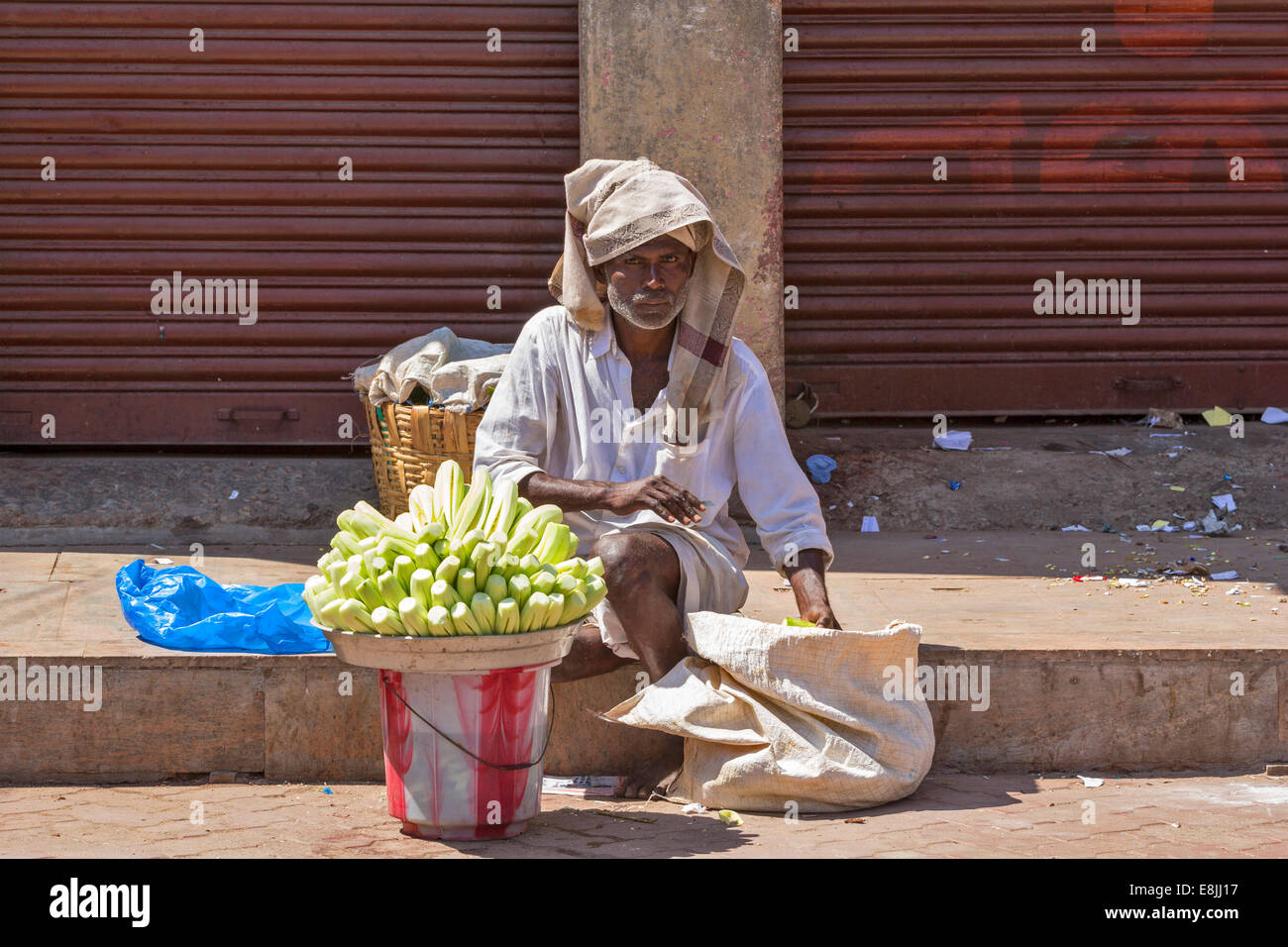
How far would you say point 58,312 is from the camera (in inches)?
262

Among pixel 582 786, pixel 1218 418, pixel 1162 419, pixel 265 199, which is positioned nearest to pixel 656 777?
pixel 582 786

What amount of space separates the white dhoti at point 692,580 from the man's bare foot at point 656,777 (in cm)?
29

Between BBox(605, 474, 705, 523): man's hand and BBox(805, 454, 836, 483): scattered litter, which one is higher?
BBox(605, 474, 705, 523): man's hand

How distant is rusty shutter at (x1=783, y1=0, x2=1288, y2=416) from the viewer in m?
6.79

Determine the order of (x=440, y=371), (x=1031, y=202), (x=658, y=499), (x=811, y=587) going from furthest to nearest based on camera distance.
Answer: (x=1031, y=202)
(x=440, y=371)
(x=811, y=587)
(x=658, y=499)

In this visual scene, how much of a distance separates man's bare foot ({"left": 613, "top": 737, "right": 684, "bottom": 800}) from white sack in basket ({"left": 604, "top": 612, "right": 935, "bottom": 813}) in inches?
6.1

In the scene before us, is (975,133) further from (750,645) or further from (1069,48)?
(750,645)

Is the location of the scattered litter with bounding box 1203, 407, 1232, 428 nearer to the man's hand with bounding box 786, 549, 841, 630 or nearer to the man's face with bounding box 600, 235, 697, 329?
the man's hand with bounding box 786, 549, 841, 630

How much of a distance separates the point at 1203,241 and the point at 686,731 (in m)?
4.51

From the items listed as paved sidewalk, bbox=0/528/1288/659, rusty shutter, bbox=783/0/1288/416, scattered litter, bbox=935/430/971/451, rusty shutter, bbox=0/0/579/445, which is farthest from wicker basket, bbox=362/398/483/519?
scattered litter, bbox=935/430/971/451

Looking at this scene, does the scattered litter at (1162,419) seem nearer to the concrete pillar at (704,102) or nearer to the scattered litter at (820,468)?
the scattered litter at (820,468)

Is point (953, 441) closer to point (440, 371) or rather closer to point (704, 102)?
point (704, 102)

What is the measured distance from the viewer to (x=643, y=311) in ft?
12.6

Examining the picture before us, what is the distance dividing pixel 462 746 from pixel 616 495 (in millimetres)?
736
